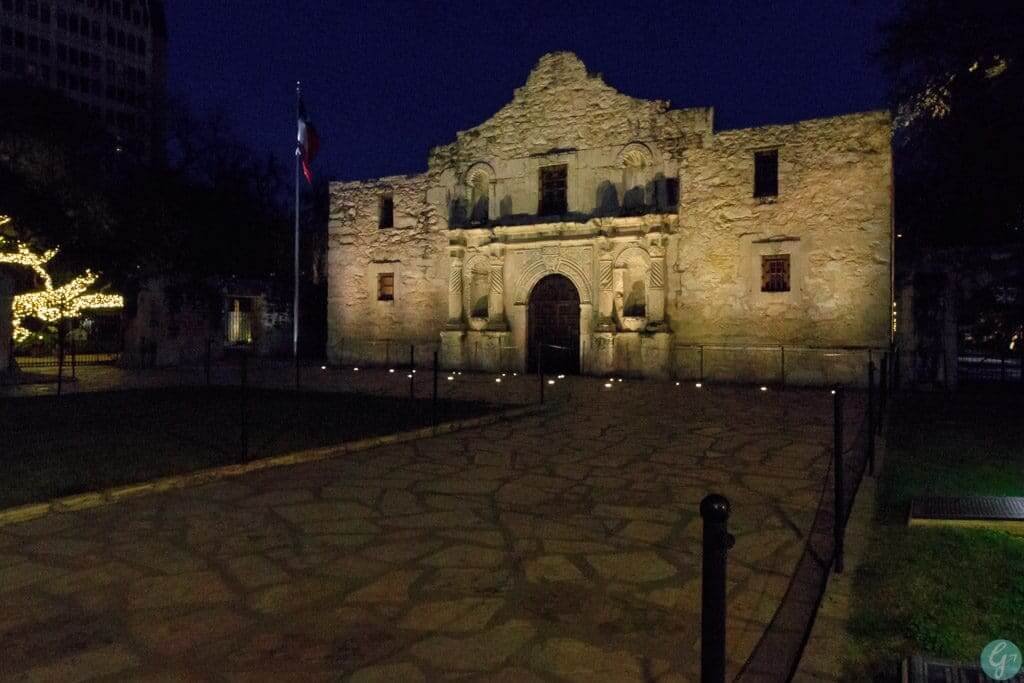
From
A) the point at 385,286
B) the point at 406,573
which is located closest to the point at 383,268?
the point at 385,286

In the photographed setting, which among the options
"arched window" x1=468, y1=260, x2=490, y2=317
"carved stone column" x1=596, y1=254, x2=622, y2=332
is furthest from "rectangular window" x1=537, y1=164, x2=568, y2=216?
"arched window" x1=468, y1=260, x2=490, y2=317

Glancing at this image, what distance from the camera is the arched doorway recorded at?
21188 millimetres

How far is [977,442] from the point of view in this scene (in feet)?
29.3

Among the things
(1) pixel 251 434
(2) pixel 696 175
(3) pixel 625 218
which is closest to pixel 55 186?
(1) pixel 251 434

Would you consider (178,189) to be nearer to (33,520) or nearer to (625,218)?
(625,218)

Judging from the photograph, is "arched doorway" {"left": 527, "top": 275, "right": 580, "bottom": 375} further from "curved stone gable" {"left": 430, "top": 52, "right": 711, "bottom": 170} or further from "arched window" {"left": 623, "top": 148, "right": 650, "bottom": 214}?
"curved stone gable" {"left": 430, "top": 52, "right": 711, "bottom": 170}

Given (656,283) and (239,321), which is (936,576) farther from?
(239,321)

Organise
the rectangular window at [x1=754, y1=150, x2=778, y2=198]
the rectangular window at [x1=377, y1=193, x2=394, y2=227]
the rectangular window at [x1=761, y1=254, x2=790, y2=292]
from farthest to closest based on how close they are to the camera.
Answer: the rectangular window at [x1=377, y1=193, x2=394, y2=227] < the rectangular window at [x1=754, y1=150, x2=778, y2=198] < the rectangular window at [x1=761, y1=254, x2=790, y2=292]

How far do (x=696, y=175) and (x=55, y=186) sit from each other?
16.2 meters

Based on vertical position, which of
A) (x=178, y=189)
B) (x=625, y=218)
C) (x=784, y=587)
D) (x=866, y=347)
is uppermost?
(x=178, y=189)

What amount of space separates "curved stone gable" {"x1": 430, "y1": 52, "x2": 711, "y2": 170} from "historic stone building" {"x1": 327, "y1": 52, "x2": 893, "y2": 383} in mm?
43

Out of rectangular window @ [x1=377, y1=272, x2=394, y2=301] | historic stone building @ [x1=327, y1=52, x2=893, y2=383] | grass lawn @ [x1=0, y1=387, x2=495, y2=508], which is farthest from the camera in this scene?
rectangular window @ [x1=377, y1=272, x2=394, y2=301]

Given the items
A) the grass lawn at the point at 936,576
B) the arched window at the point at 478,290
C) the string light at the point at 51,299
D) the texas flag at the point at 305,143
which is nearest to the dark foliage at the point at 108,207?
the string light at the point at 51,299

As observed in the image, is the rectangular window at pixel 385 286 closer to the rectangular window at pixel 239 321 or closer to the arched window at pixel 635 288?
the arched window at pixel 635 288
